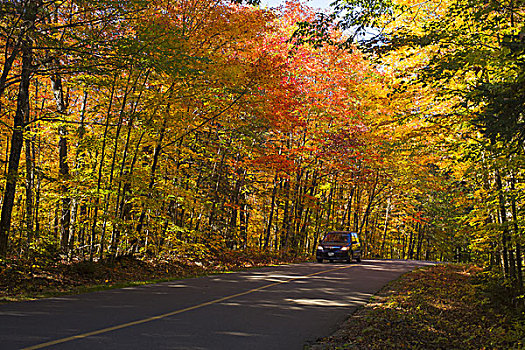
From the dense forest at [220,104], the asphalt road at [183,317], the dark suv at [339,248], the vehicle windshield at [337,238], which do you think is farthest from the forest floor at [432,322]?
the vehicle windshield at [337,238]

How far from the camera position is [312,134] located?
84.7 ft

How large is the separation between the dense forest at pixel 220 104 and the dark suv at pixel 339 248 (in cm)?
265

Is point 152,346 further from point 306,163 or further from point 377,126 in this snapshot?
point 306,163

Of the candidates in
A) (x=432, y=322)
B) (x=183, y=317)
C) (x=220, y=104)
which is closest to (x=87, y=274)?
(x=183, y=317)

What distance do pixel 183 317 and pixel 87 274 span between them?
633 cm

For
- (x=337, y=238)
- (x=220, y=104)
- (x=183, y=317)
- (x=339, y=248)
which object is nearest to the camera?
(x=183, y=317)

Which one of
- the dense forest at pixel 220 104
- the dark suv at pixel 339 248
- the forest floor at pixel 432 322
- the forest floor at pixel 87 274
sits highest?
the dense forest at pixel 220 104

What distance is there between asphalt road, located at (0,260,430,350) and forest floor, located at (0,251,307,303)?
1.07 meters

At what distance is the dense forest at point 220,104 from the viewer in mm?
9156

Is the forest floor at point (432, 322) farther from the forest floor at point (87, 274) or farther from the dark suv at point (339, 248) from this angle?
the dark suv at point (339, 248)

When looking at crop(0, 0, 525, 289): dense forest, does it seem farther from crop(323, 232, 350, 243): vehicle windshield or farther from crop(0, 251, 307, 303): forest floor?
crop(323, 232, 350, 243): vehicle windshield

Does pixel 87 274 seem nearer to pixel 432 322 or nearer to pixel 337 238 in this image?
pixel 432 322

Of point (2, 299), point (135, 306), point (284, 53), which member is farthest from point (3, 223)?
point (284, 53)

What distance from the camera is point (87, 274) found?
491 inches
